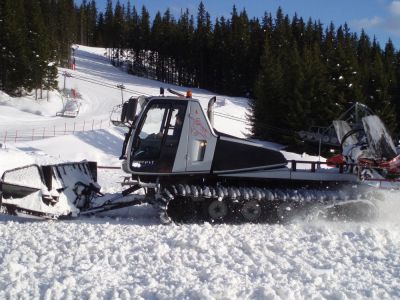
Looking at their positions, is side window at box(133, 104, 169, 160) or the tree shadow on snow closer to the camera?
side window at box(133, 104, 169, 160)

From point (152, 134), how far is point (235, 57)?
6497cm

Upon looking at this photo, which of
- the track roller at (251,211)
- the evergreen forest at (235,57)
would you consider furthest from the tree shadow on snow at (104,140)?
the track roller at (251,211)

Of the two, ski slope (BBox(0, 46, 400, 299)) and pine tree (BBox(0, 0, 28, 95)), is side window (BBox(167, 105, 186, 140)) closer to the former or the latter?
ski slope (BBox(0, 46, 400, 299))

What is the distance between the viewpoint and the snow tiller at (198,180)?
8102 mm

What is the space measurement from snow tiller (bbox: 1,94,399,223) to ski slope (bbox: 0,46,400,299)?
33 centimetres

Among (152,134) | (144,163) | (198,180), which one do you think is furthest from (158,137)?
(198,180)

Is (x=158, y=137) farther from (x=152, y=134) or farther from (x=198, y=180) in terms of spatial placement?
(x=198, y=180)

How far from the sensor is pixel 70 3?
10006 cm

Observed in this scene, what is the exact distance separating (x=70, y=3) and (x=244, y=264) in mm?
105610

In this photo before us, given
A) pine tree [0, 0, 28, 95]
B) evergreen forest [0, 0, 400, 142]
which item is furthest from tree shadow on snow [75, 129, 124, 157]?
pine tree [0, 0, 28, 95]

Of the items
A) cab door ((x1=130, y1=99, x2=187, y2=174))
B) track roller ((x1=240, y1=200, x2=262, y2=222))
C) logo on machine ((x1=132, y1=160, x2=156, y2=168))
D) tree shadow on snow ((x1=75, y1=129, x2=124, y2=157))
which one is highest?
cab door ((x1=130, y1=99, x2=187, y2=174))

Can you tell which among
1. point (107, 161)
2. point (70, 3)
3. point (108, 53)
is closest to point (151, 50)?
point (108, 53)

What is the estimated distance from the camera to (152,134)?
8445 mm

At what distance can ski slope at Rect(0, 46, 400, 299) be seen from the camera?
485 centimetres
